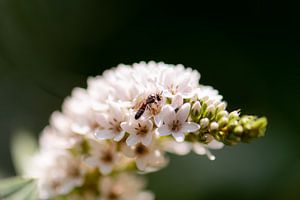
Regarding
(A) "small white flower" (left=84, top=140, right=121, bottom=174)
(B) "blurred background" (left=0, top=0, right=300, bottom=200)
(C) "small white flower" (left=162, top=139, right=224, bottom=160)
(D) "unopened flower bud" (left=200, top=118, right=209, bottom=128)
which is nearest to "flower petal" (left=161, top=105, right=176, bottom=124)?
(D) "unopened flower bud" (left=200, top=118, right=209, bottom=128)

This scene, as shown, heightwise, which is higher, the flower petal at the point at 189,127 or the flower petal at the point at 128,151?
the flower petal at the point at 128,151

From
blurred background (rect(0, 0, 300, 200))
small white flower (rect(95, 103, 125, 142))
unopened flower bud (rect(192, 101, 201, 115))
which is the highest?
blurred background (rect(0, 0, 300, 200))

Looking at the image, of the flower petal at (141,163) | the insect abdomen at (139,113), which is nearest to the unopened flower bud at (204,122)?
the insect abdomen at (139,113)

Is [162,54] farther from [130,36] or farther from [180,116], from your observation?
[180,116]

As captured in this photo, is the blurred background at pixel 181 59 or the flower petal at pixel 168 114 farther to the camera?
the blurred background at pixel 181 59

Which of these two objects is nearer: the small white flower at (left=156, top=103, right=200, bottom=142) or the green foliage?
the small white flower at (left=156, top=103, right=200, bottom=142)

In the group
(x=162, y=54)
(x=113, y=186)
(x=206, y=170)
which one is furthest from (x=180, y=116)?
(x=162, y=54)

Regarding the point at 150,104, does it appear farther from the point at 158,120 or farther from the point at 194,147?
the point at 194,147

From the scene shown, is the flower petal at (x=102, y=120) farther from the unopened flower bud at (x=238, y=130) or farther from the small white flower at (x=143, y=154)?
the unopened flower bud at (x=238, y=130)

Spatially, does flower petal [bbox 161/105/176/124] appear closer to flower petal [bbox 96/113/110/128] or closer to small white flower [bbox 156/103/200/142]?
small white flower [bbox 156/103/200/142]
